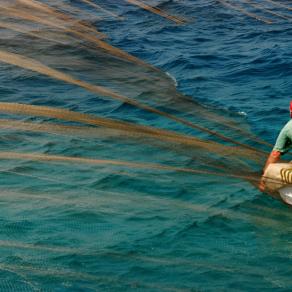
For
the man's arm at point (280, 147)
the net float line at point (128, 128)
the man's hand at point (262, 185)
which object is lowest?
the man's hand at point (262, 185)

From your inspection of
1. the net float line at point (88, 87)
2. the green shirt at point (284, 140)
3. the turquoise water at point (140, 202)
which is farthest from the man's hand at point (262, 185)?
the net float line at point (88, 87)

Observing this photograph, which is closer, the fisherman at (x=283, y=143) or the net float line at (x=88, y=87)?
the fisherman at (x=283, y=143)

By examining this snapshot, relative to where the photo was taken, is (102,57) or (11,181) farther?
(102,57)

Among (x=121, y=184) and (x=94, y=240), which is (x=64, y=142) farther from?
(x=94, y=240)

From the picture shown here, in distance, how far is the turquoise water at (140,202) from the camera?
21.8 feet

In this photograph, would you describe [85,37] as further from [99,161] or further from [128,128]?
[99,161]

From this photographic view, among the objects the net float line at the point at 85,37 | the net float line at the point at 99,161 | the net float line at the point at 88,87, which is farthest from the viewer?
the net float line at the point at 85,37

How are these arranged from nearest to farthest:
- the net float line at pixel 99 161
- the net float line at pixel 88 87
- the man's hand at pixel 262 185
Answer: the man's hand at pixel 262 185 → the net float line at pixel 99 161 → the net float line at pixel 88 87

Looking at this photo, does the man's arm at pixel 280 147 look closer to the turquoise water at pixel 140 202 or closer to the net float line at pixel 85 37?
the turquoise water at pixel 140 202

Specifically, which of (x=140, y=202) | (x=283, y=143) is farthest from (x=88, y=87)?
(x=283, y=143)

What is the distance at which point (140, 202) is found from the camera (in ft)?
26.6

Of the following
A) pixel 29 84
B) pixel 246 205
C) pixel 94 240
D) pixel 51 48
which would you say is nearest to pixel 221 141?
pixel 246 205

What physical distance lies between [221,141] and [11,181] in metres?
3.60

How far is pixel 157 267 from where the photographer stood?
6773 mm
